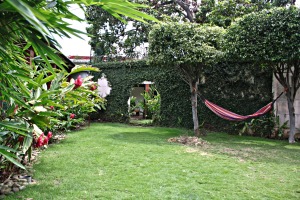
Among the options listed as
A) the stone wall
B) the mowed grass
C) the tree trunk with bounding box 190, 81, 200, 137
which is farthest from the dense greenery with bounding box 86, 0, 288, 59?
the mowed grass

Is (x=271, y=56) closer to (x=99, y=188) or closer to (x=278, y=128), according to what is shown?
(x=278, y=128)

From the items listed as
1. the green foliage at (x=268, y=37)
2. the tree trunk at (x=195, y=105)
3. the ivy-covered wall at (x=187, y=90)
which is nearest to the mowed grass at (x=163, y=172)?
the tree trunk at (x=195, y=105)

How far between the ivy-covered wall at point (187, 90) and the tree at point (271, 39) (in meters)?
1.04

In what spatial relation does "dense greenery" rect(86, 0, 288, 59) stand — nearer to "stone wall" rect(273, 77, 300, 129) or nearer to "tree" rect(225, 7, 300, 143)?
"stone wall" rect(273, 77, 300, 129)

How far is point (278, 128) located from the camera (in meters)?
5.77

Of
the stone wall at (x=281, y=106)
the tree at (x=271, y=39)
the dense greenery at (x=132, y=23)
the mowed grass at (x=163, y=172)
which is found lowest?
the mowed grass at (x=163, y=172)

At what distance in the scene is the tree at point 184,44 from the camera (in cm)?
528

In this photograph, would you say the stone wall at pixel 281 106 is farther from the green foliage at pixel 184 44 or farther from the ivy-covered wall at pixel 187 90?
the green foliage at pixel 184 44

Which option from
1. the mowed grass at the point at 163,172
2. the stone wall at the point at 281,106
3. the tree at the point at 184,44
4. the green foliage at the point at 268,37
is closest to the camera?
the mowed grass at the point at 163,172

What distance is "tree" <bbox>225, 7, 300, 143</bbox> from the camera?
4.53m

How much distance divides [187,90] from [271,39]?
2.91m

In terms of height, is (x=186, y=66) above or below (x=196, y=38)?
below

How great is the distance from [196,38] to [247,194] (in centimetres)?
376

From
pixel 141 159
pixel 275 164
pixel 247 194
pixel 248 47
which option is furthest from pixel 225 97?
pixel 247 194
